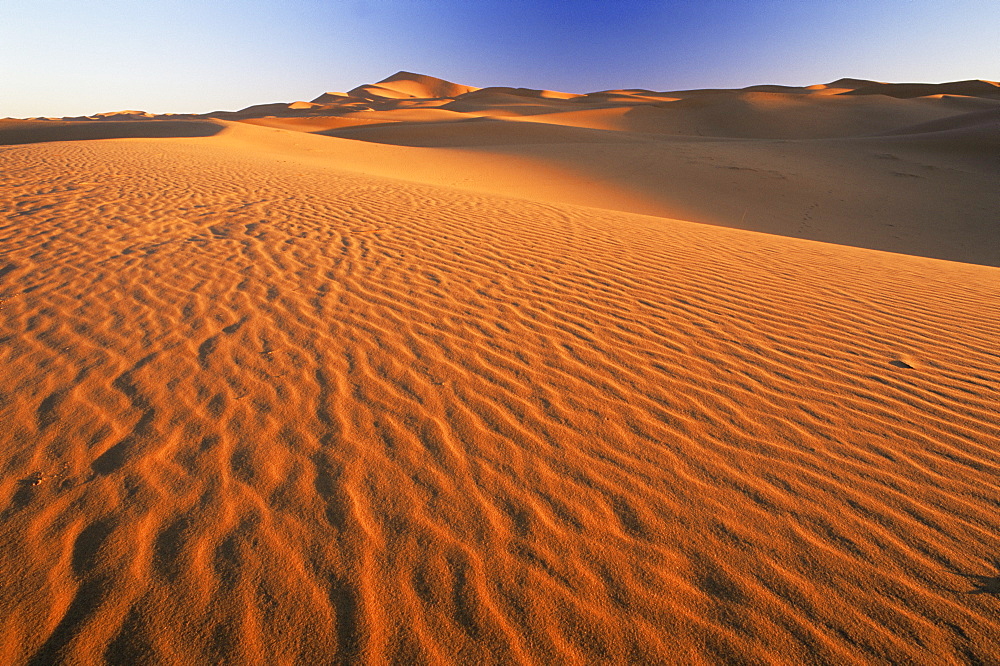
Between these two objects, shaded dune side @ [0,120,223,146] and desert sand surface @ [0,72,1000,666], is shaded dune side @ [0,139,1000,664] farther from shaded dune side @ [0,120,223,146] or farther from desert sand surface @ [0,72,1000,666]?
shaded dune side @ [0,120,223,146]

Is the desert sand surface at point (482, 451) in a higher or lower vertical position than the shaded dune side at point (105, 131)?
lower

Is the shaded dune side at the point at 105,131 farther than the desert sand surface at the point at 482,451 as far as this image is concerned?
Yes

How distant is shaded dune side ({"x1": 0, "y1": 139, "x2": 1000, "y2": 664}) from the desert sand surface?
0.05 ft

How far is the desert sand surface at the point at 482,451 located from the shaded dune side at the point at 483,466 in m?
0.02

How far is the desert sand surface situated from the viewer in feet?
6.09

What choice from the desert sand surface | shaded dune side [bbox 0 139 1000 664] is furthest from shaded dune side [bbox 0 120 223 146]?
shaded dune side [bbox 0 139 1000 664]

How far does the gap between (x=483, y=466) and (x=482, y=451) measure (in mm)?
118

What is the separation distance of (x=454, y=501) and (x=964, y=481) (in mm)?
2522

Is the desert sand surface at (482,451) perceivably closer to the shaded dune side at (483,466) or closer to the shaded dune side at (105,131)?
the shaded dune side at (483,466)

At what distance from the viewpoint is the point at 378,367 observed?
3.41 meters

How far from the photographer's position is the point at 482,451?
2.68m

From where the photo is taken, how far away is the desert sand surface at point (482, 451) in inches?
73.0

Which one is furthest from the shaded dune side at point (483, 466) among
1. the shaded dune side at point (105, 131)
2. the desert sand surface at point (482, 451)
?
the shaded dune side at point (105, 131)

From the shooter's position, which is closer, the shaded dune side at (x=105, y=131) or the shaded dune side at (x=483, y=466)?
the shaded dune side at (x=483, y=466)
